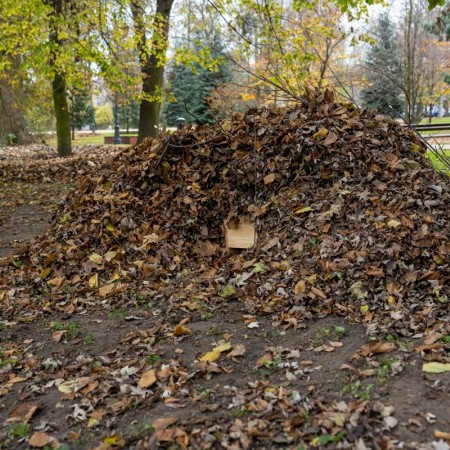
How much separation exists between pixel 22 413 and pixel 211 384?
106 cm

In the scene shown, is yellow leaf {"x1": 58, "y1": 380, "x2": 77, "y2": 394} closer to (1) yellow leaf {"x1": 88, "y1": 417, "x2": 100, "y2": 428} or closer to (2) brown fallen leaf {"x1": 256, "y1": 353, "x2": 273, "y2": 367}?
(1) yellow leaf {"x1": 88, "y1": 417, "x2": 100, "y2": 428}

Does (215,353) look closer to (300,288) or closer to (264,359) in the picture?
(264,359)

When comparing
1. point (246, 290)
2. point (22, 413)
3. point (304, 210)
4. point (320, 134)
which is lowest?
point (22, 413)

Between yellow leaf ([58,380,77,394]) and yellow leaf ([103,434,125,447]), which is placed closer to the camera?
yellow leaf ([103,434,125,447])

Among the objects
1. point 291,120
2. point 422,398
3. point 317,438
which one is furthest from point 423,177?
point 317,438

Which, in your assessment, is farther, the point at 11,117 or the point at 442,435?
the point at 11,117

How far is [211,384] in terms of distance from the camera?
2996 millimetres

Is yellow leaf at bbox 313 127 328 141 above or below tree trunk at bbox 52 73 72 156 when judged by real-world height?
below

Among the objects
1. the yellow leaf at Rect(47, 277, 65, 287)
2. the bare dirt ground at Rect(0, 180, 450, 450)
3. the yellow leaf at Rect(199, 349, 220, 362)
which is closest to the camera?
the bare dirt ground at Rect(0, 180, 450, 450)

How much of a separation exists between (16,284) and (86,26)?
25.6 feet

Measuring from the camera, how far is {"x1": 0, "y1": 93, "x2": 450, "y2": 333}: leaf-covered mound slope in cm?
395

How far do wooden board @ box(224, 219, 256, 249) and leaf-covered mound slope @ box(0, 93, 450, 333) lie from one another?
0.10m

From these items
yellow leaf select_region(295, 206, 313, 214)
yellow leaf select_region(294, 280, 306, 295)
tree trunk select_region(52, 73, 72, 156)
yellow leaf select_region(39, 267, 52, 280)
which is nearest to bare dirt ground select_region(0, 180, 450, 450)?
yellow leaf select_region(294, 280, 306, 295)

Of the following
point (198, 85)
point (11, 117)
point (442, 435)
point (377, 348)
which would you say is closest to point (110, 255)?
point (377, 348)
